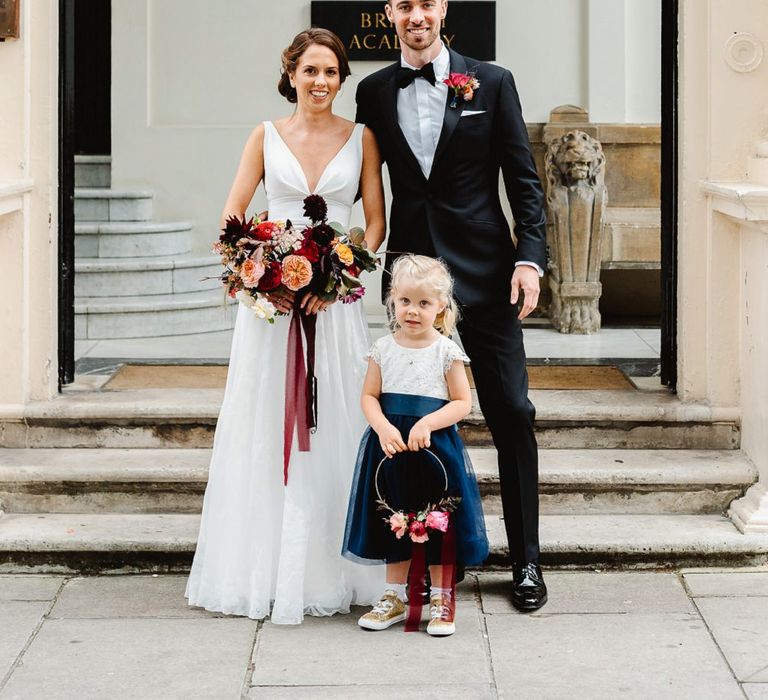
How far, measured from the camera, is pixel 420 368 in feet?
15.2

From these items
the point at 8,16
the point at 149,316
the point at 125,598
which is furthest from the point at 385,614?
the point at 149,316

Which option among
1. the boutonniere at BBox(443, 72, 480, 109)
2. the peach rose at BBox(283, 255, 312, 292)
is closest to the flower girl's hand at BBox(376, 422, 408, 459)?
the peach rose at BBox(283, 255, 312, 292)

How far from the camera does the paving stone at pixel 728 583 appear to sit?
5.02 m

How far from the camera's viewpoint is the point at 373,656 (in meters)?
4.42

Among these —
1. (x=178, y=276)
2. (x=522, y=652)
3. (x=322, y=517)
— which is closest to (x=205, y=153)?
(x=178, y=276)

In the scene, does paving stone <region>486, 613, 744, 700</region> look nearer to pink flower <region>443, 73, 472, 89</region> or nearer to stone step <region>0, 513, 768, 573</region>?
stone step <region>0, 513, 768, 573</region>

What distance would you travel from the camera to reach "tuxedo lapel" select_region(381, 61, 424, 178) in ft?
15.8

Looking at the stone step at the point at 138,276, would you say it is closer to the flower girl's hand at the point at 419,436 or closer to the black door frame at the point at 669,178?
the black door frame at the point at 669,178

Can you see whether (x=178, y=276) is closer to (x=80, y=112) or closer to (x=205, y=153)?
(x=205, y=153)

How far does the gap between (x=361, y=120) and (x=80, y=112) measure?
6.43 m

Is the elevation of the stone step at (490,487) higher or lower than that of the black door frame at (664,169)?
lower

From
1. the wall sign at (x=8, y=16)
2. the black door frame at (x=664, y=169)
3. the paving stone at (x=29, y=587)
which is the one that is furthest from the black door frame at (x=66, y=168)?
the paving stone at (x=29, y=587)

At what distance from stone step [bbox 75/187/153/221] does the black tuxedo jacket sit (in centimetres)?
505

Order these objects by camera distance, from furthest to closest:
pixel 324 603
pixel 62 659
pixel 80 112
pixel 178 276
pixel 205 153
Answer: pixel 80 112 → pixel 205 153 → pixel 178 276 → pixel 324 603 → pixel 62 659
